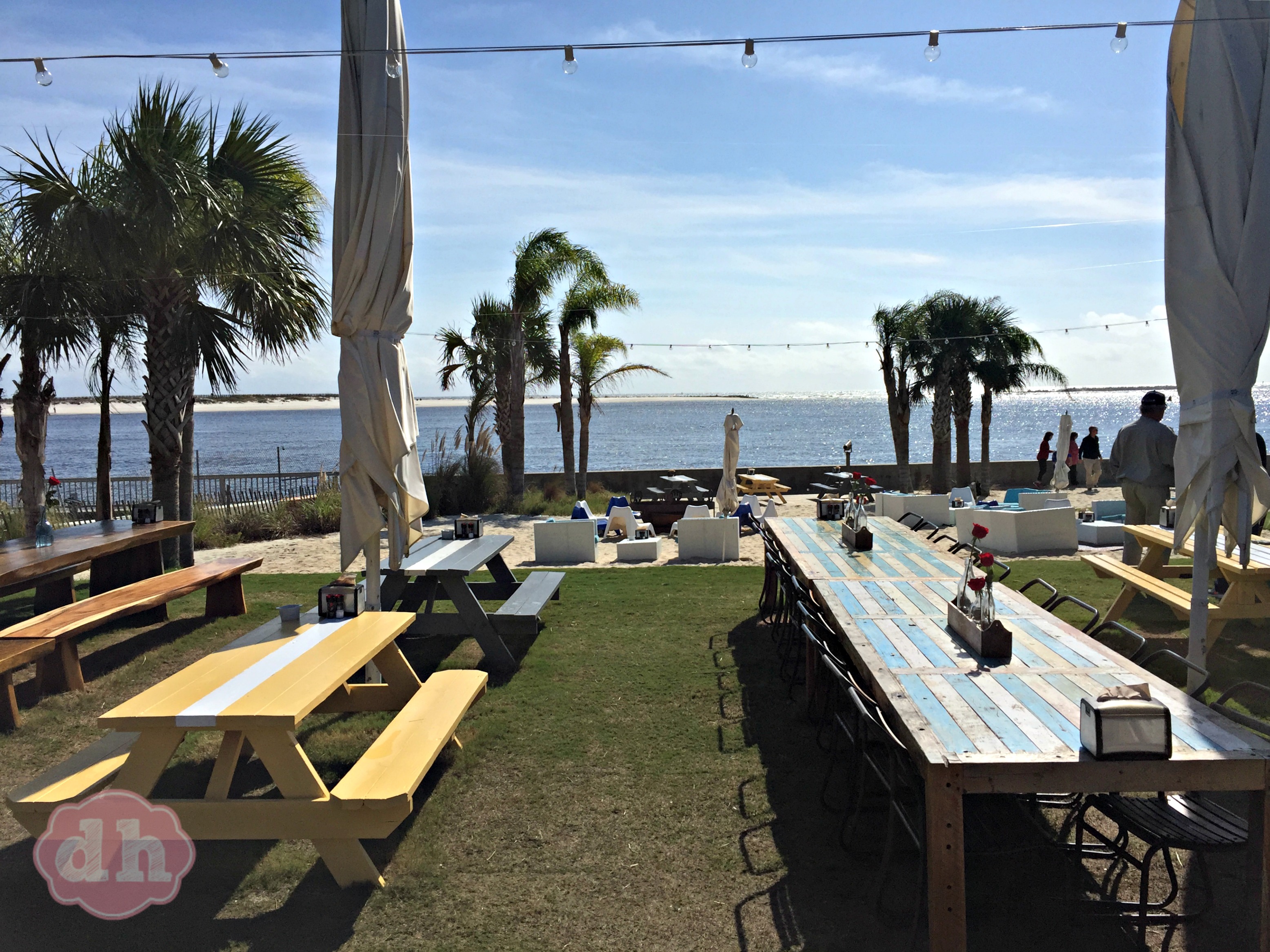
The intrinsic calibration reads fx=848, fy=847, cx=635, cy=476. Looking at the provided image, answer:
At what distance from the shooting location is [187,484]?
982 centimetres

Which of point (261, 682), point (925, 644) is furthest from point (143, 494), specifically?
point (925, 644)

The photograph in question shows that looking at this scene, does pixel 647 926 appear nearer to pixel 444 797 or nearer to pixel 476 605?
pixel 444 797

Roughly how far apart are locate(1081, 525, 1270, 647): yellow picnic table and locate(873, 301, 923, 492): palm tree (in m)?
12.4

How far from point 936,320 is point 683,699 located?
15.9 meters

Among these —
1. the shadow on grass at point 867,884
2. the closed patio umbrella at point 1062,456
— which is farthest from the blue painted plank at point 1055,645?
the closed patio umbrella at point 1062,456

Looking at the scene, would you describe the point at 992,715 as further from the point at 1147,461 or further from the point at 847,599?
the point at 1147,461

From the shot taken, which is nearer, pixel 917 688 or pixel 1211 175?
pixel 917 688

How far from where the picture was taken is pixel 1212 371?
3.97m

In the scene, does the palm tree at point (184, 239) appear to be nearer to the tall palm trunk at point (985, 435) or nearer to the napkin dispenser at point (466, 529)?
the napkin dispenser at point (466, 529)

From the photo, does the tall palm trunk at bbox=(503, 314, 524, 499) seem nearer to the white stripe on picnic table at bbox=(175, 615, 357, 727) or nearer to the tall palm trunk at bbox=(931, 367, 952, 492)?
the tall palm trunk at bbox=(931, 367, 952, 492)

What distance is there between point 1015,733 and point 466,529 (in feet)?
18.1

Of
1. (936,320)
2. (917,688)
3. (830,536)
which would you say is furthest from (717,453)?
(917,688)

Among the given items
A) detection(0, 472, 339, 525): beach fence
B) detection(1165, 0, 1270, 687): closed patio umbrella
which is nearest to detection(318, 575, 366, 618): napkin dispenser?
detection(1165, 0, 1270, 687): closed patio umbrella

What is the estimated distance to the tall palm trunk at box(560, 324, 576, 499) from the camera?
17.7m
